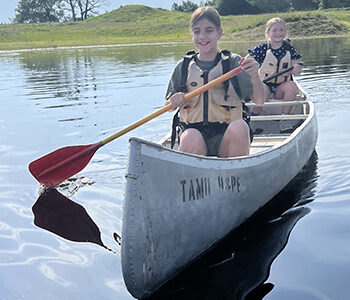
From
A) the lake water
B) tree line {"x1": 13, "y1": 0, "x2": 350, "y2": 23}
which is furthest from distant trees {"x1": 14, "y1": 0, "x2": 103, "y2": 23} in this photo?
the lake water

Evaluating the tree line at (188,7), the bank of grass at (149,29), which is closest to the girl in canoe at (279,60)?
the bank of grass at (149,29)

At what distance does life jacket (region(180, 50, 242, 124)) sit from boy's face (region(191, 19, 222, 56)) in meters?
0.16

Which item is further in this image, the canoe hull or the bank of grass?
the bank of grass

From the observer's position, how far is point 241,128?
3738 millimetres

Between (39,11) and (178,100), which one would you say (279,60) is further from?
(39,11)

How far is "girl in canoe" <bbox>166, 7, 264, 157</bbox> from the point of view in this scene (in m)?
3.77

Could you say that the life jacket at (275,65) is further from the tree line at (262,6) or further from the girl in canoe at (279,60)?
the tree line at (262,6)

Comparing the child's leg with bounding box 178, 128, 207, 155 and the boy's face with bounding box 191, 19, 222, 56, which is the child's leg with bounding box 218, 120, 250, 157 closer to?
the child's leg with bounding box 178, 128, 207, 155

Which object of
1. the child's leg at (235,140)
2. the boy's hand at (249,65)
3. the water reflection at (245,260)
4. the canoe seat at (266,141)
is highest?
A: the boy's hand at (249,65)

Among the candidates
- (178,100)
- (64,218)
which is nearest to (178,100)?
(178,100)

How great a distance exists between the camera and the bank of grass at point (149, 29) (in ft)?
128

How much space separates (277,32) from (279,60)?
382 millimetres

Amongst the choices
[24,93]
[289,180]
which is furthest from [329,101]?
[24,93]

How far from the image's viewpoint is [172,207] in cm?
309
